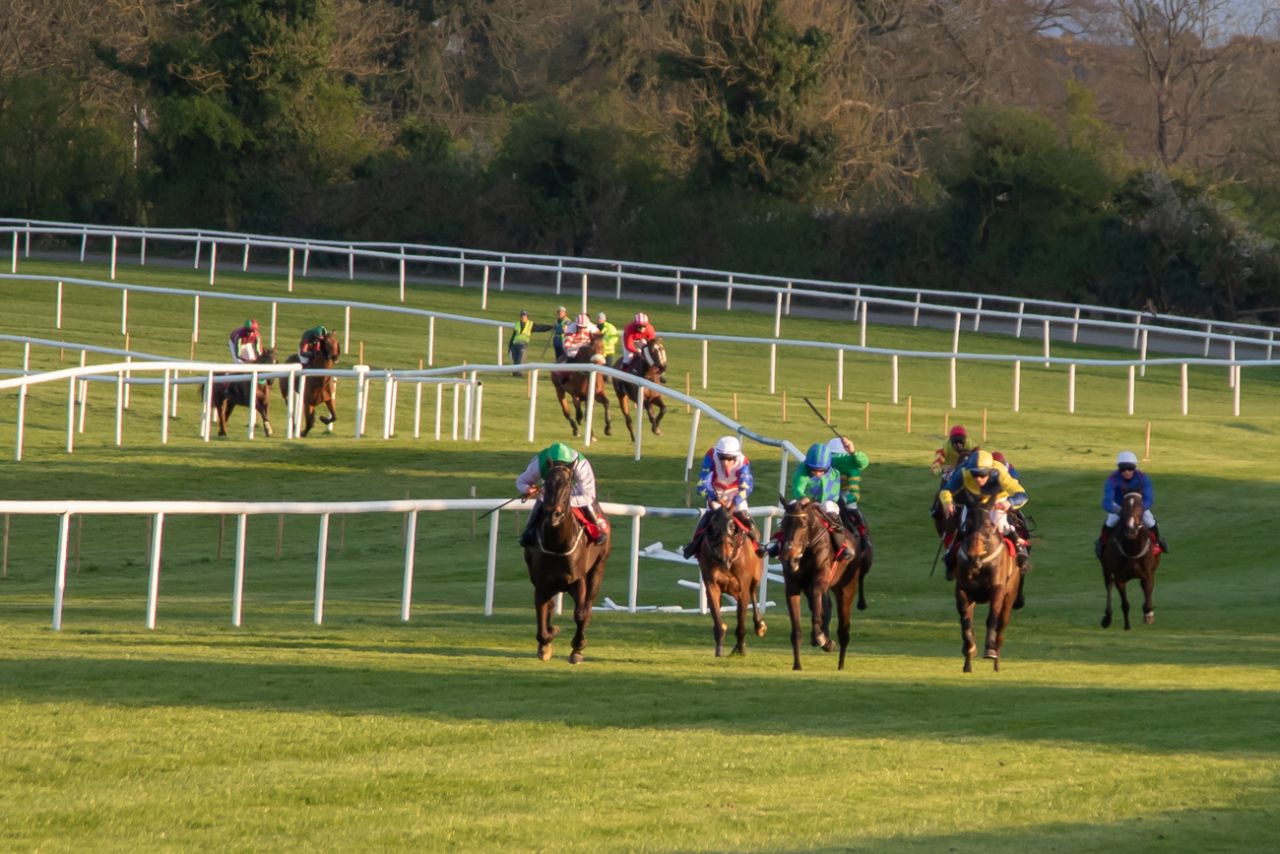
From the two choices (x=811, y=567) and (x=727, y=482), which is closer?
(x=811, y=567)

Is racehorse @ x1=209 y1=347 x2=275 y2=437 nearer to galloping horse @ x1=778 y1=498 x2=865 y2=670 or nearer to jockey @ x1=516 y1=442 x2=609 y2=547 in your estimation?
jockey @ x1=516 y1=442 x2=609 y2=547

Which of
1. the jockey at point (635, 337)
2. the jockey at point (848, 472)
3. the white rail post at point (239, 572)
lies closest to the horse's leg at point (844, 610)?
the jockey at point (848, 472)

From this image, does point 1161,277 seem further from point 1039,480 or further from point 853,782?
point 853,782

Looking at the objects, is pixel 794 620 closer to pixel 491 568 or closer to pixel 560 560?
pixel 560 560

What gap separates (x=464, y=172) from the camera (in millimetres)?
52938

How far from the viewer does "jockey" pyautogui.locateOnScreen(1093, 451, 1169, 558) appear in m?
16.2

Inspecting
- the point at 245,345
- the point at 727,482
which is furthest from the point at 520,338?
the point at 727,482

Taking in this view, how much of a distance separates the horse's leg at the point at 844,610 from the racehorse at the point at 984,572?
A: 72 cm

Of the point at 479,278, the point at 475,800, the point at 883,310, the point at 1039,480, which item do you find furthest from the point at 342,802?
the point at 479,278

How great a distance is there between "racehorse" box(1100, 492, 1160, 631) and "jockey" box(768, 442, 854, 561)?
10.5ft

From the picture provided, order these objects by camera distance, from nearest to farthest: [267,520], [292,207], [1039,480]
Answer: [267,520]
[1039,480]
[292,207]

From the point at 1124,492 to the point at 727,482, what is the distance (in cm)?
439

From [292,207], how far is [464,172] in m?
4.53

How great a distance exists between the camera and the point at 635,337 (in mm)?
25172
